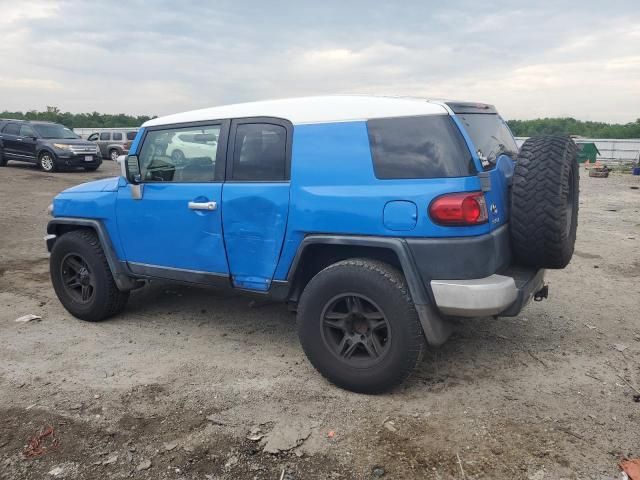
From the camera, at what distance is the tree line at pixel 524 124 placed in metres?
40.1

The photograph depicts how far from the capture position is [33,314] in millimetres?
4957

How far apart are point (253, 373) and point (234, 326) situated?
3.22 ft

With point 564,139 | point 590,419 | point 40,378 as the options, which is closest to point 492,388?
point 590,419

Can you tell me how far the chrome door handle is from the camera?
151 inches

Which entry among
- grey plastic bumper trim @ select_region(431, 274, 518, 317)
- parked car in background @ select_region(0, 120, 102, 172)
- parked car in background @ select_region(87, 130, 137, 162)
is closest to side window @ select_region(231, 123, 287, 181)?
grey plastic bumper trim @ select_region(431, 274, 518, 317)

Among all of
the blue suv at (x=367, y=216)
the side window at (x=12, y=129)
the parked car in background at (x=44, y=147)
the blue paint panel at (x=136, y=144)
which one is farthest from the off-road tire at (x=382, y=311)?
the side window at (x=12, y=129)

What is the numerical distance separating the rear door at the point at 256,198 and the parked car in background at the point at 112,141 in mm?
22701

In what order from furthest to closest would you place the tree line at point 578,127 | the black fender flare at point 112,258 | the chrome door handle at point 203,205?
the tree line at point 578,127
the black fender flare at point 112,258
the chrome door handle at point 203,205

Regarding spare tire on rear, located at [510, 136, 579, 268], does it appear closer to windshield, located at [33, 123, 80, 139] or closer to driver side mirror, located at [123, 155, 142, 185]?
driver side mirror, located at [123, 155, 142, 185]

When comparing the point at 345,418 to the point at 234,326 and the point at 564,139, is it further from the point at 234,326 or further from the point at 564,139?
the point at 564,139

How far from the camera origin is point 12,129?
17625mm

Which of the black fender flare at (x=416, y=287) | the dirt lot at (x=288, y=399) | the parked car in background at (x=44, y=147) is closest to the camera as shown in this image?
the dirt lot at (x=288, y=399)

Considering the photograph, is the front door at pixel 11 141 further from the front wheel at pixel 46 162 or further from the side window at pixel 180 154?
the side window at pixel 180 154

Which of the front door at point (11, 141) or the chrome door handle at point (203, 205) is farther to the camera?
the front door at point (11, 141)
